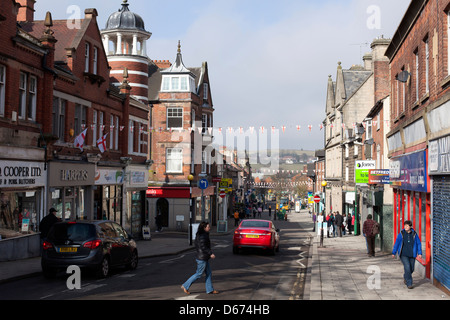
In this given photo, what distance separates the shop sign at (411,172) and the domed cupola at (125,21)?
80.1 feet

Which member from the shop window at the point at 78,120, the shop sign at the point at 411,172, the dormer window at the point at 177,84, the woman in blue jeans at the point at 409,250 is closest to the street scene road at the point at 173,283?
the woman in blue jeans at the point at 409,250

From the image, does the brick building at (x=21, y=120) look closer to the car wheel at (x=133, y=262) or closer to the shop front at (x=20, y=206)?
the shop front at (x=20, y=206)

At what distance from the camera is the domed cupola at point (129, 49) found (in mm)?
37875

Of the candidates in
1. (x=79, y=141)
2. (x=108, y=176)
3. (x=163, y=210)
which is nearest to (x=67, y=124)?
(x=79, y=141)

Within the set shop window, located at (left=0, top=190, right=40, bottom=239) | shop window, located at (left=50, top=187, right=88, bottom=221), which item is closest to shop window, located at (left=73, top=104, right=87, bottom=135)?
shop window, located at (left=50, top=187, right=88, bottom=221)

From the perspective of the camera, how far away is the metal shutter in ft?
40.1

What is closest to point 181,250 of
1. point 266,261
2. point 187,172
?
point 266,261

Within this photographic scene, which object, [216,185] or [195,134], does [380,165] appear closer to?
[195,134]

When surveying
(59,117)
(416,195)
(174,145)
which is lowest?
(416,195)

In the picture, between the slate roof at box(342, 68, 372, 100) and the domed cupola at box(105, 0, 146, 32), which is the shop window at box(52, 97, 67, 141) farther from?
the slate roof at box(342, 68, 372, 100)

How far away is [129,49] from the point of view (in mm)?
39344

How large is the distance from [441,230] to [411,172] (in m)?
4.31

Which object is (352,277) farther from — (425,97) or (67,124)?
(67,124)
